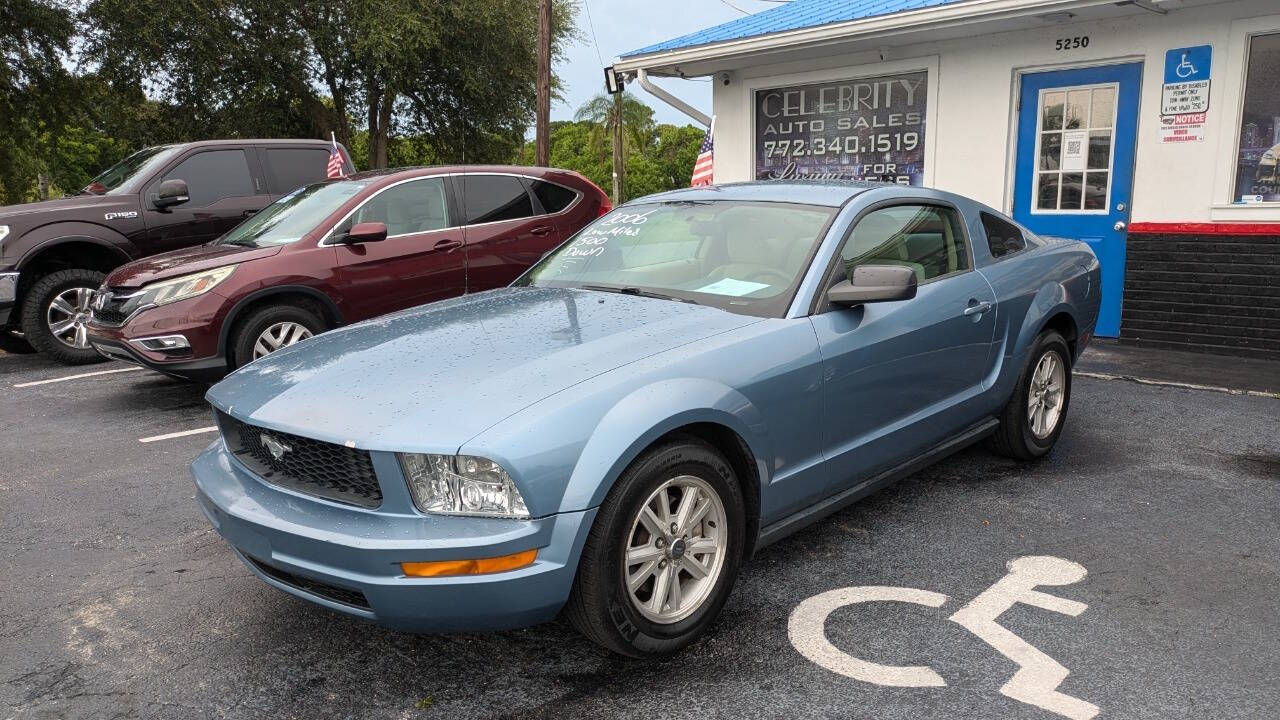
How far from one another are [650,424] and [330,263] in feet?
15.2

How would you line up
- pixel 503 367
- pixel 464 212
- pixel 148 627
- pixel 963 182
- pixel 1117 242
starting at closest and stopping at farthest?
pixel 503 367
pixel 148 627
pixel 464 212
pixel 1117 242
pixel 963 182

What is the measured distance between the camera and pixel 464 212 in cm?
754

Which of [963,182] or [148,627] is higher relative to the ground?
[963,182]

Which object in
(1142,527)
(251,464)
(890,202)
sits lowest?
(1142,527)

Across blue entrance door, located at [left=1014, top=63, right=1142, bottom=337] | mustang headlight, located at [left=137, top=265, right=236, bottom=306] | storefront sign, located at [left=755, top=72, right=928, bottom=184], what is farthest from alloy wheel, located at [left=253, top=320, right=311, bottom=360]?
blue entrance door, located at [left=1014, top=63, right=1142, bottom=337]

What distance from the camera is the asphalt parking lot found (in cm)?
278

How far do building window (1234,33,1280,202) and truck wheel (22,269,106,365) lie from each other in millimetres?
9800

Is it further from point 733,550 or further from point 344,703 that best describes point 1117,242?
point 344,703

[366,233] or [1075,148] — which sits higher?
[1075,148]

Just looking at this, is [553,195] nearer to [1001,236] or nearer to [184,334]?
[184,334]

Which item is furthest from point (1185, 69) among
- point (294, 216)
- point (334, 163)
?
point (334, 163)

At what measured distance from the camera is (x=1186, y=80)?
7.68m

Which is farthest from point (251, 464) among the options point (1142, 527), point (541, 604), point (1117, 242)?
point (1117, 242)

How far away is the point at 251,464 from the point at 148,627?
2.53ft
